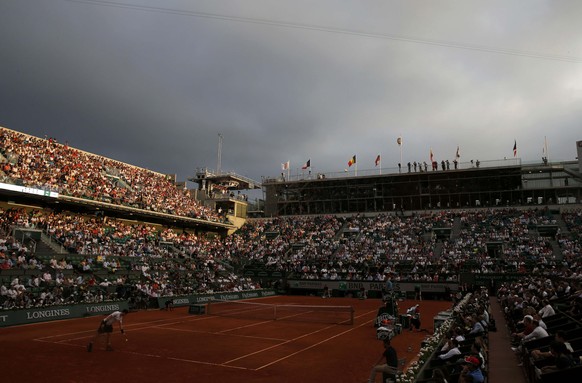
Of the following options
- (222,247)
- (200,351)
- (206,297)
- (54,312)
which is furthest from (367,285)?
(200,351)

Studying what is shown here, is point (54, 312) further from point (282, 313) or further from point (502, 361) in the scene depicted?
point (502, 361)

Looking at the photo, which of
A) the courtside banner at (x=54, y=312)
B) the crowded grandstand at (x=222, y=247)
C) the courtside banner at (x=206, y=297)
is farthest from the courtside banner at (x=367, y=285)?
the courtside banner at (x=54, y=312)

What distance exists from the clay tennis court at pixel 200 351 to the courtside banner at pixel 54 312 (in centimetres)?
86

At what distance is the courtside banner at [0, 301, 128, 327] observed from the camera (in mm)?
23062

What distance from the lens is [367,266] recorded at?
46.0 meters

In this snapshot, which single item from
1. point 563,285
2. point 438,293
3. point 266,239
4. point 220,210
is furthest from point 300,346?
point 220,210

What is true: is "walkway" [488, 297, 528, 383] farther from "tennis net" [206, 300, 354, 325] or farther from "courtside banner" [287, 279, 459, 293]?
"courtside banner" [287, 279, 459, 293]

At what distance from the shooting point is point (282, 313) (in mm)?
30859

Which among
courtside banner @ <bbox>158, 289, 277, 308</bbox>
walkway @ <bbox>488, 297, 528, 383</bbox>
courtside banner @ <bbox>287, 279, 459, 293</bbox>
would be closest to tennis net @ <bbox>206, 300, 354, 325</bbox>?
courtside banner @ <bbox>158, 289, 277, 308</bbox>

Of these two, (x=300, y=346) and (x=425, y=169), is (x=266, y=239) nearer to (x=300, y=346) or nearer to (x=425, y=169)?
(x=425, y=169)

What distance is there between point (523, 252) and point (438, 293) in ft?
34.3

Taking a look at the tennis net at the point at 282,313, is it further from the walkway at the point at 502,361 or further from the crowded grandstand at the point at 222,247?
the walkway at the point at 502,361

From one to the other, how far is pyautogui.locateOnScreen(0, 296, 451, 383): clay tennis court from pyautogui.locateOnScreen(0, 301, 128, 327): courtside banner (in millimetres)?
864

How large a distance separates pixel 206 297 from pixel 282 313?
27.7 ft
